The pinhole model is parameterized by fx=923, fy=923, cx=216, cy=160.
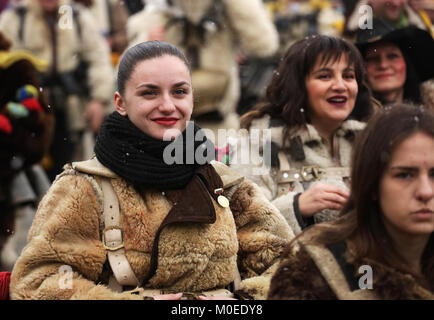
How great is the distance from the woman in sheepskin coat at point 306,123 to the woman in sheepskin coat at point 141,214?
3.60 feet

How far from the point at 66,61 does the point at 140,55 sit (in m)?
4.88

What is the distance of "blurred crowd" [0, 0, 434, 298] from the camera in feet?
19.5

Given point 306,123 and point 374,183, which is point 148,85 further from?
point 306,123

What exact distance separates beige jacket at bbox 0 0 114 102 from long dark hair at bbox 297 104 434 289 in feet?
18.2

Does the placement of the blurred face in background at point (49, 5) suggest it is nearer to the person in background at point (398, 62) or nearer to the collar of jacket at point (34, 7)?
the collar of jacket at point (34, 7)

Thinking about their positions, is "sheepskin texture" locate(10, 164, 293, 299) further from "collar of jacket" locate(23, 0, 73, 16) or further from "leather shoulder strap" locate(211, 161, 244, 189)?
"collar of jacket" locate(23, 0, 73, 16)

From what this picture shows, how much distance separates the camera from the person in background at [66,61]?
847 cm

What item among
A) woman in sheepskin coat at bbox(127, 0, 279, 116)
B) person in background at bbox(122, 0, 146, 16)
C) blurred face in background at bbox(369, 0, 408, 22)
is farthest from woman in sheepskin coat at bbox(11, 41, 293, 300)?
person in background at bbox(122, 0, 146, 16)

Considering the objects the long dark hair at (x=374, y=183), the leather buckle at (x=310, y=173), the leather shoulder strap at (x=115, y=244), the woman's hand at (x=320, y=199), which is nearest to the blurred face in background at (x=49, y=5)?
the leather buckle at (x=310, y=173)

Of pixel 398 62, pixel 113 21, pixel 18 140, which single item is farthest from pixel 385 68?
pixel 113 21

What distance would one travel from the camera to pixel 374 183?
3188 millimetres
